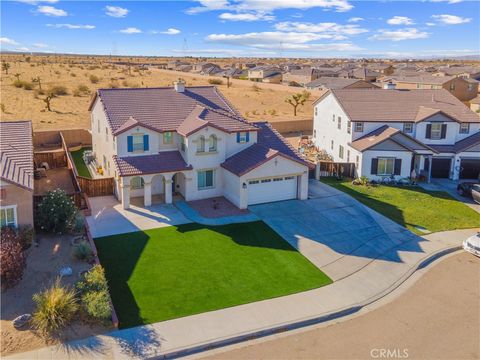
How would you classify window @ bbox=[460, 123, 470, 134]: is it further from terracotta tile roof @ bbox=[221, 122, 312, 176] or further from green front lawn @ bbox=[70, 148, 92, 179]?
green front lawn @ bbox=[70, 148, 92, 179]

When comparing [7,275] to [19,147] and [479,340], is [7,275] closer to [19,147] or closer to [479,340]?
[19,147]

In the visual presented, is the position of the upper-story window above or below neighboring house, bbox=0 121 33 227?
above

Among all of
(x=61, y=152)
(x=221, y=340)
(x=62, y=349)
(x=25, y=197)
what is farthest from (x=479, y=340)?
(x=61, y=152)

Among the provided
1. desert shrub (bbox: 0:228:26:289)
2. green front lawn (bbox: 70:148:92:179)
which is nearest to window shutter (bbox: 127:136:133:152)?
green front lawn (bbox: 70:148:92:179)

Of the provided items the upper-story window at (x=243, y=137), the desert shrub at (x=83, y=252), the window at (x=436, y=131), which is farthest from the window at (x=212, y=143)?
the window at (x=436, y=131)

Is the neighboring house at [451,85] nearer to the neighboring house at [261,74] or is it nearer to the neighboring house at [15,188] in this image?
the neighboring house at [261,74]
